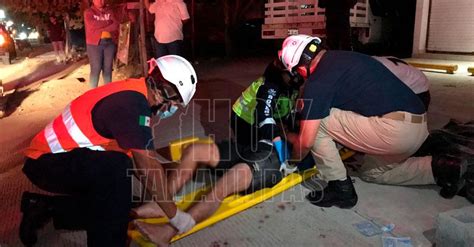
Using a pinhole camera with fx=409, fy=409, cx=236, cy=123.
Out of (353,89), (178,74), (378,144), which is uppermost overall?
(178,74)

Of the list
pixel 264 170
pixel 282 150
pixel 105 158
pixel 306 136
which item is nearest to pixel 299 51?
pixel 306 136

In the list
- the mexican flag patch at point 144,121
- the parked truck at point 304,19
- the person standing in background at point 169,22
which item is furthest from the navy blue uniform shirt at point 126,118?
the parked truck at point 304,19

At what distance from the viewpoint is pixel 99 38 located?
5.74 meters

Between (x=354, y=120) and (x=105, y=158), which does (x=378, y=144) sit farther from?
(x=105, y=158)

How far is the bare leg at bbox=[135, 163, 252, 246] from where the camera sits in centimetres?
220

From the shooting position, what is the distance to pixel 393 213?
2578 mm

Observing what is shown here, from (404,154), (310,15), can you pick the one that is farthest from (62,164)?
(310,15)

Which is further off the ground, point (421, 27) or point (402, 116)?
point (421, 27)

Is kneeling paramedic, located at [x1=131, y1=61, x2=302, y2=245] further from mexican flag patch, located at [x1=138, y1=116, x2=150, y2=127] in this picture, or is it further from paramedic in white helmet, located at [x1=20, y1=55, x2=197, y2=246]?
mexican flag patch, located at [x1=138, y1=116, x2=150, y2=127]

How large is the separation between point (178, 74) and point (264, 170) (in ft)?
3.35

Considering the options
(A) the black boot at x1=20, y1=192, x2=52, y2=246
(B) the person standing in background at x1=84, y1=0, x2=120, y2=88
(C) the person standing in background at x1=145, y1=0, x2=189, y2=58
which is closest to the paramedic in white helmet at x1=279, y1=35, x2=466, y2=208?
(A) the black boot at x1=20, y1=192, x2=52, y2=246

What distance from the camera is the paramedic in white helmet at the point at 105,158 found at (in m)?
2.03

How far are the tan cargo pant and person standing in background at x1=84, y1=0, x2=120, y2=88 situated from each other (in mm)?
4041

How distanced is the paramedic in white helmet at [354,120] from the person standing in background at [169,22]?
362 centimetres
